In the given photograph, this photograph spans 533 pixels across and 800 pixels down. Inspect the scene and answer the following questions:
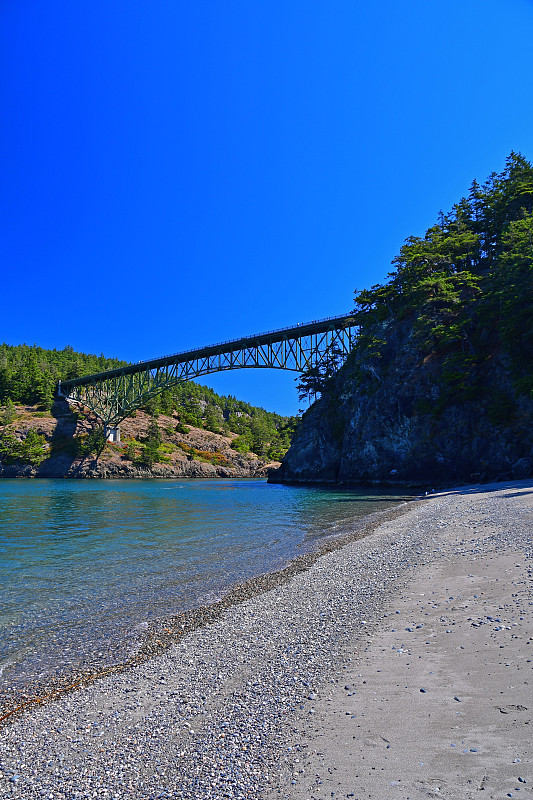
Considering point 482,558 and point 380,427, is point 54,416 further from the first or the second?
point 482,558

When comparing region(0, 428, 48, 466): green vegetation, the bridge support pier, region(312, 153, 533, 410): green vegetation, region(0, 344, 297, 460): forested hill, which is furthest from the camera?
region(0, 344, 297, 460): forested hill

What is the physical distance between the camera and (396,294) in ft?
168

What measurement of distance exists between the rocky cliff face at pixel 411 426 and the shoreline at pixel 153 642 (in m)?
26.1

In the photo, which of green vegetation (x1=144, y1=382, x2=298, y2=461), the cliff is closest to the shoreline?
the cliff

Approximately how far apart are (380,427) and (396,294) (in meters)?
Answer: 16.8

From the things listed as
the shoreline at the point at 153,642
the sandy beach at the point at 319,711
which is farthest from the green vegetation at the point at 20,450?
the sandy beach at the point at 319,711

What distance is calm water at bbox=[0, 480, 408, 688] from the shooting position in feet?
25.8

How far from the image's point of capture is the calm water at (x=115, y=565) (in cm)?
786

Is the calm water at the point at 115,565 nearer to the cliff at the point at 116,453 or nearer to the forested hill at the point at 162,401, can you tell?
the forested hill at the point at 162,401

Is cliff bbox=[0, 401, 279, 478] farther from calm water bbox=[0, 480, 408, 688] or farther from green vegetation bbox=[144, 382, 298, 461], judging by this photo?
calm water bbox=[0, 480, 408, 688]

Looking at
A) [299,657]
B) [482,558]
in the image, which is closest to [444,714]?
[299,657]

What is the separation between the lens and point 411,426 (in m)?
42.2

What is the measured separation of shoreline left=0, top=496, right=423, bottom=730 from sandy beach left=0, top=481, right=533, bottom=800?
0.89 feet

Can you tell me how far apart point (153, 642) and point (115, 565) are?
→ 686 centimetres
